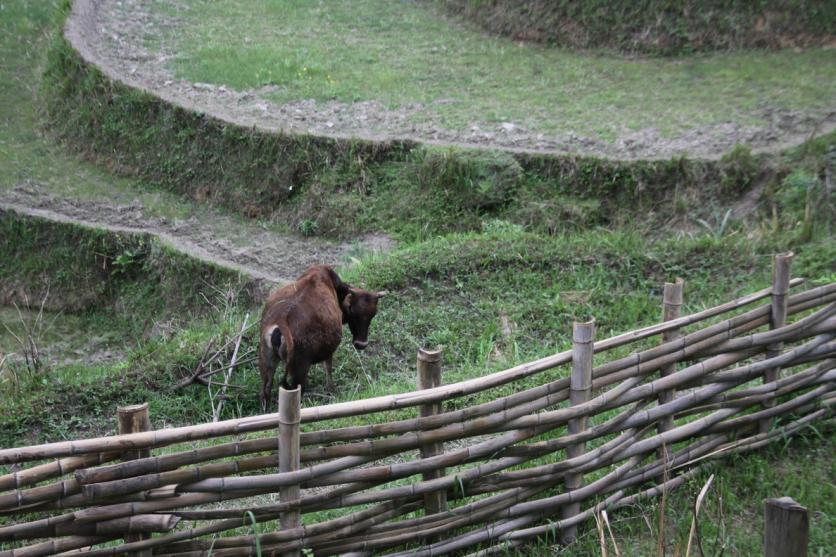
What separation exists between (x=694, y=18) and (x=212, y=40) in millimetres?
7563

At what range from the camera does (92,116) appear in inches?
532

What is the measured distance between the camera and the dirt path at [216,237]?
10.5m

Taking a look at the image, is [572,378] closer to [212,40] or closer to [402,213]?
[402,213]

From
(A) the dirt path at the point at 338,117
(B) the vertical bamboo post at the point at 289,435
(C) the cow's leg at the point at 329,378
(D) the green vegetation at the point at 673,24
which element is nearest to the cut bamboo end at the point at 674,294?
(B) the vertical bamboo post at the point at 289,435

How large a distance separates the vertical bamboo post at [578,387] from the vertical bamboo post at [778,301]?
1.30 meters

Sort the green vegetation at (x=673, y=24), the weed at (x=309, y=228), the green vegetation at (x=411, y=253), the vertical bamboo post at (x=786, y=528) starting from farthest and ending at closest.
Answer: the green vegetation at (x=673, y=24), the weed at (x=309, y=228), the green vegetation at (x=411, y=253), the vertical bamboo post at (x=786, y=528)

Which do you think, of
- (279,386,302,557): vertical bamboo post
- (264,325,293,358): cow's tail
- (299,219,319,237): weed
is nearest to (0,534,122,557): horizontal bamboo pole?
(279,386,302,557): vertical bamboo post

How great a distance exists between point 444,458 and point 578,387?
0.83 metres

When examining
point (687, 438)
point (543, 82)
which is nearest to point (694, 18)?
point (543, 82)

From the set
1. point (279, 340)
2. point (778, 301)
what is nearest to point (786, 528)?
point (778, 301)

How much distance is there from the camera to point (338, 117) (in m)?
12.3

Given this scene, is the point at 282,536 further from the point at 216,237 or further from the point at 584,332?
the point at 216,237

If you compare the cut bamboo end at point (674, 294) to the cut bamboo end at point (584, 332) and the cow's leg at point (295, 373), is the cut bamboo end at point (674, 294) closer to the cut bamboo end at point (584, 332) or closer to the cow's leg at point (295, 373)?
the cut bamboo end at point (584, 332)

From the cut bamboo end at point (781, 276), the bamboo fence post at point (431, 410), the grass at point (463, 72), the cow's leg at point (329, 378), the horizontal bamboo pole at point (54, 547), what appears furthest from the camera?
the grass at point (463, 72)
